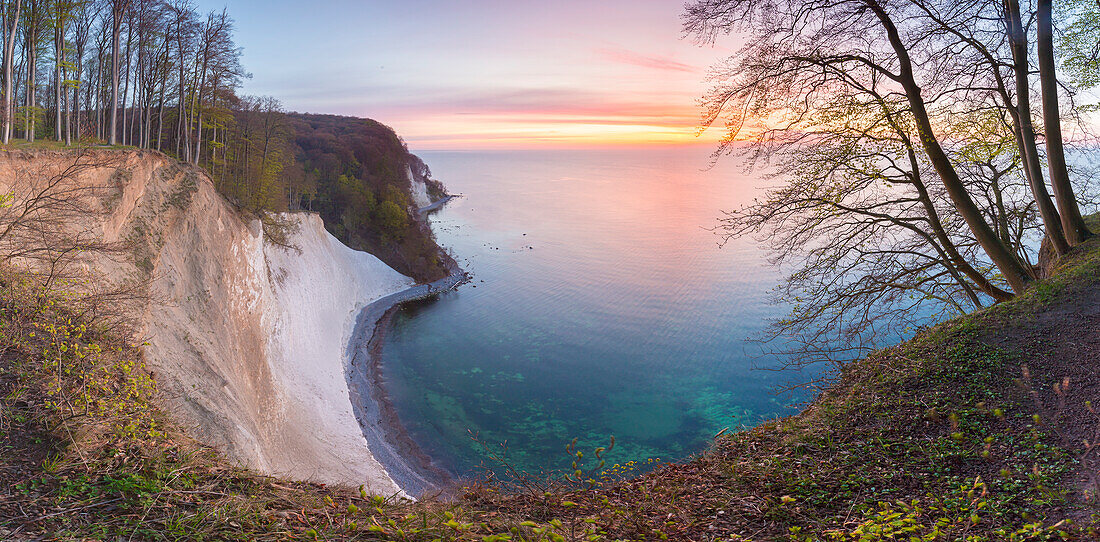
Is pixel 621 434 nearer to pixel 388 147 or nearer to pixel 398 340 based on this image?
pixel 398 340

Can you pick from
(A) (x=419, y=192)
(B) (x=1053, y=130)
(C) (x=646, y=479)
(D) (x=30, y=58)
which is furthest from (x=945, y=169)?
(A) (x=419, y=192)

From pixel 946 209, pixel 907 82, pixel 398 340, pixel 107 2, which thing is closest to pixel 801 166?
pixel 907 82

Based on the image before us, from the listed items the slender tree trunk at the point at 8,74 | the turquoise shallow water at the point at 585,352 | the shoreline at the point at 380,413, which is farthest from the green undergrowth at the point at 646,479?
the slender tree trunk at the point at 8,74

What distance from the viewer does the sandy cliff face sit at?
9203 millimetres

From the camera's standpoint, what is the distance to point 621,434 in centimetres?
2073

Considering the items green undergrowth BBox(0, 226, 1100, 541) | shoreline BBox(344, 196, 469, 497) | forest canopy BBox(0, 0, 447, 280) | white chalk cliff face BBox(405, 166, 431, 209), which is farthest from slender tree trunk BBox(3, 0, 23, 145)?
white chalk cliff face BBox(405, 166, 431, 209)

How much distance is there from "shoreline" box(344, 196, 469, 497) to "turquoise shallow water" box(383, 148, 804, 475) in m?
0.59

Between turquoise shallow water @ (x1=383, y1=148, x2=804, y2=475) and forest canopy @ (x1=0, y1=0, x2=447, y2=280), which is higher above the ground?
forest canopy @ (x1=0, y1=0, x2=447, y2=280)

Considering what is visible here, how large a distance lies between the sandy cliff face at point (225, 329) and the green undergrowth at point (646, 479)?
132 cm

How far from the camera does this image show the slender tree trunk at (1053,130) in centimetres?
656

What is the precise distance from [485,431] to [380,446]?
413cm

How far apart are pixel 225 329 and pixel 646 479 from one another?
1188cm

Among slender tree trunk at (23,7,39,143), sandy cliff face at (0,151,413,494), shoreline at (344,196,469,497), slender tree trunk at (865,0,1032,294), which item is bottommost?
shoreline at (344,196,469,497)

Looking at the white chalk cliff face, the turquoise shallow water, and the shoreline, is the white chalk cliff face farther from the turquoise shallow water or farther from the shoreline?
the shoreline
